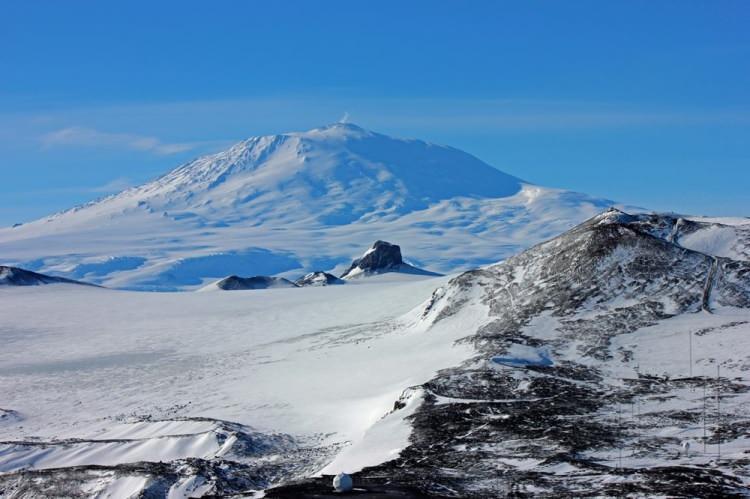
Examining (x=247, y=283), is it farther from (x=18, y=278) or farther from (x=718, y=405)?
(x=718, y=405)

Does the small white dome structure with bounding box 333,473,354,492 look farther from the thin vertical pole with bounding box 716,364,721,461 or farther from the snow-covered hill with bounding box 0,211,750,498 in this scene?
the thin vertical pole with bounding box 716,364,721,461

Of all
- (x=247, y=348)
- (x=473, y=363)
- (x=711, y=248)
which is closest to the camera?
A: (x=473, y=363)

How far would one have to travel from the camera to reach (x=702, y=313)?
67000 millimetres

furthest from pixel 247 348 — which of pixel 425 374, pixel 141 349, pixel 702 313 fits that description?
pixel 702 313

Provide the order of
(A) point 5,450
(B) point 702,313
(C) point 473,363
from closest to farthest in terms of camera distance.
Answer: (A) point 5,450 → (C) point 473,363 → (B) point 702,313

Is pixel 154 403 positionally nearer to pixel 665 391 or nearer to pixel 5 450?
pixel 5 450

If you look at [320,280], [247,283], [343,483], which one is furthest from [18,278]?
[343,483]

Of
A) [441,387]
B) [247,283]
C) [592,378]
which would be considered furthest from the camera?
[247,283]

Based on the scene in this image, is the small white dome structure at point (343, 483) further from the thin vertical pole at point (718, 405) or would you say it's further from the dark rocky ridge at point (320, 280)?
the dark rocky ridge at point (320, 280)

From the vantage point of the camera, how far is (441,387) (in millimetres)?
54688

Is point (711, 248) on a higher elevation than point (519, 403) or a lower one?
higher

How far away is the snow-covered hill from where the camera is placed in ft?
127

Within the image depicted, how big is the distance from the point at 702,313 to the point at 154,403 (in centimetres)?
4165

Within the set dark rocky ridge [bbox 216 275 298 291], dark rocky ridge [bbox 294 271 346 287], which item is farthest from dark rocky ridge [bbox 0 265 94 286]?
dark rocky ridge [bbox 294 271 346 287]
